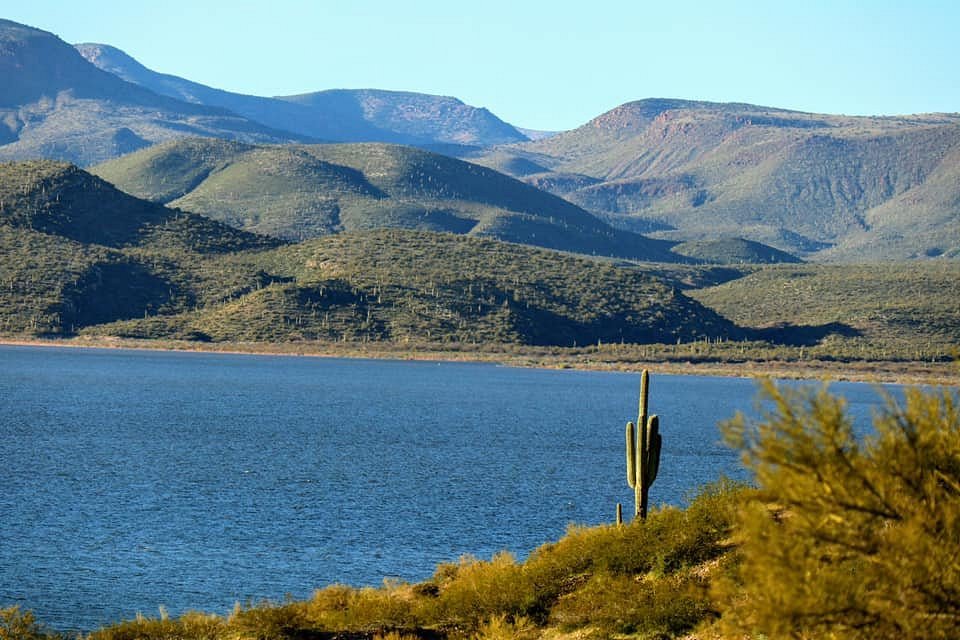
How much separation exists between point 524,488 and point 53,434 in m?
33.4

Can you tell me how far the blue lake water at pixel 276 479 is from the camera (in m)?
36.1

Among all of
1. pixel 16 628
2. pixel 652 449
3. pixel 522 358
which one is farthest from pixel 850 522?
pixel 522 358

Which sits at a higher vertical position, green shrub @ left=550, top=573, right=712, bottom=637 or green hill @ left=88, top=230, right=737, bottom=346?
green hill @ left=88, top=230, right=737, bottom=346

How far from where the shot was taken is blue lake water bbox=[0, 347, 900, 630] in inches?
1420

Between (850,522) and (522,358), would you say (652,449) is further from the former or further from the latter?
(522,358)

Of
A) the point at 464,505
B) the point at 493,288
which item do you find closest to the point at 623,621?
the point at 464,505

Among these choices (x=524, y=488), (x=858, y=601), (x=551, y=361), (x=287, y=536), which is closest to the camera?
(x=858, y=601)

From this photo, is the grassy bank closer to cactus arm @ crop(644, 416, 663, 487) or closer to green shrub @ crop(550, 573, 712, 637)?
green shrub @ crop(550, 573, 712, 637)

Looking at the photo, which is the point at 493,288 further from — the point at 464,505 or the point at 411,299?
the point at 464,505

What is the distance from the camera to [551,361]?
172m

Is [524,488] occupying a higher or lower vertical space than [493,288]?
lower

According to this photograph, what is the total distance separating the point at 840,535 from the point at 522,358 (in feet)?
528

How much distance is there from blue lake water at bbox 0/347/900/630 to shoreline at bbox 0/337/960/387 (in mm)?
28158

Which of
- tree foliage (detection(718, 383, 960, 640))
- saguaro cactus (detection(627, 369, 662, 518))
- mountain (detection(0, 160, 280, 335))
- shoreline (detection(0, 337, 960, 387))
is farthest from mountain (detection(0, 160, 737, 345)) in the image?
tree foliage (detection(718, 383, 960, 640))
